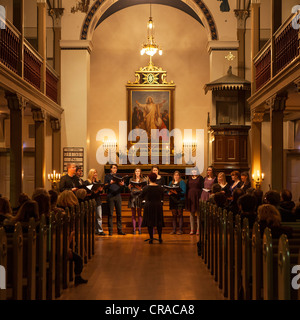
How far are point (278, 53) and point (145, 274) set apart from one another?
6.70 metres

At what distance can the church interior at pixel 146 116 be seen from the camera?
6566 mm

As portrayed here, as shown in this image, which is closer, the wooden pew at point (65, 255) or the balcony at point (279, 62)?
the wooden pew at point (65, 255)

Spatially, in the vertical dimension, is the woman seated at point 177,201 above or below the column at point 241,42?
below

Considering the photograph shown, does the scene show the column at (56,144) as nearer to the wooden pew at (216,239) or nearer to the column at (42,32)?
the column at (42,32)

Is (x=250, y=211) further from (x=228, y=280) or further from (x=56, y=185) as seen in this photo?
(x=56, y=185)

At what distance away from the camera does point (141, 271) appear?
24.4 ft

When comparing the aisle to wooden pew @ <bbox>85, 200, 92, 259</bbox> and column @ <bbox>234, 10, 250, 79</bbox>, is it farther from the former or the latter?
column @ <bbox>234, 10, 250, 79</bbox>

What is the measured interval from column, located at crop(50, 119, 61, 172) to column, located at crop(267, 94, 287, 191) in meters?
7.99

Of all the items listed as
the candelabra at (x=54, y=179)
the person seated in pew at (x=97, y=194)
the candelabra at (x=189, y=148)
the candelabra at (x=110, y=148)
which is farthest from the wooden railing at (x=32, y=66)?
the candelabra at (x=189, y=148)

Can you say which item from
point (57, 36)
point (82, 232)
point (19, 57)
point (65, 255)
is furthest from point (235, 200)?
point (57, 36)

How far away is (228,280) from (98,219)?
19.6 feet

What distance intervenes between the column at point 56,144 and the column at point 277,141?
26.2 ft

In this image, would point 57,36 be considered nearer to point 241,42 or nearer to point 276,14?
point 241,42

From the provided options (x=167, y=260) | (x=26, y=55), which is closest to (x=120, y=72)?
(x=26, y=55)
